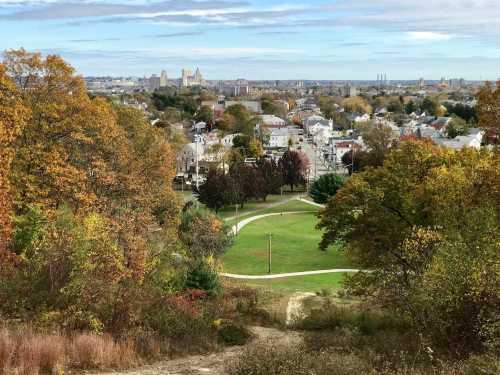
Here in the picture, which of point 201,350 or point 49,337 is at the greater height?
point 49,337

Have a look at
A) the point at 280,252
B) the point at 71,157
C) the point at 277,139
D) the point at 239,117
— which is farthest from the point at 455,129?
the point at 71,157

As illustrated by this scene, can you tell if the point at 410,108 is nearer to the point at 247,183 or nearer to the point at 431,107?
the point at 431,107

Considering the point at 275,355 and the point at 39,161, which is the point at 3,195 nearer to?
the point at 39,161

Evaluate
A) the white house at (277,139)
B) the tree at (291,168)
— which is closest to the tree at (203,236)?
the tree at (291,168)

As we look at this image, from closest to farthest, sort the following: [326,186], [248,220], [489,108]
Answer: [489,108] < [248,220] < [326,186]

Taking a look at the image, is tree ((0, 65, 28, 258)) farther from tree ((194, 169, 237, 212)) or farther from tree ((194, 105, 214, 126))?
tree ((194, 105, 214, 126))

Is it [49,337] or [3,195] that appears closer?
[49,337]

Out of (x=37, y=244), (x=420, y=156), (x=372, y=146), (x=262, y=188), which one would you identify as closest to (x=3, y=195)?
(x=37, y=244)
